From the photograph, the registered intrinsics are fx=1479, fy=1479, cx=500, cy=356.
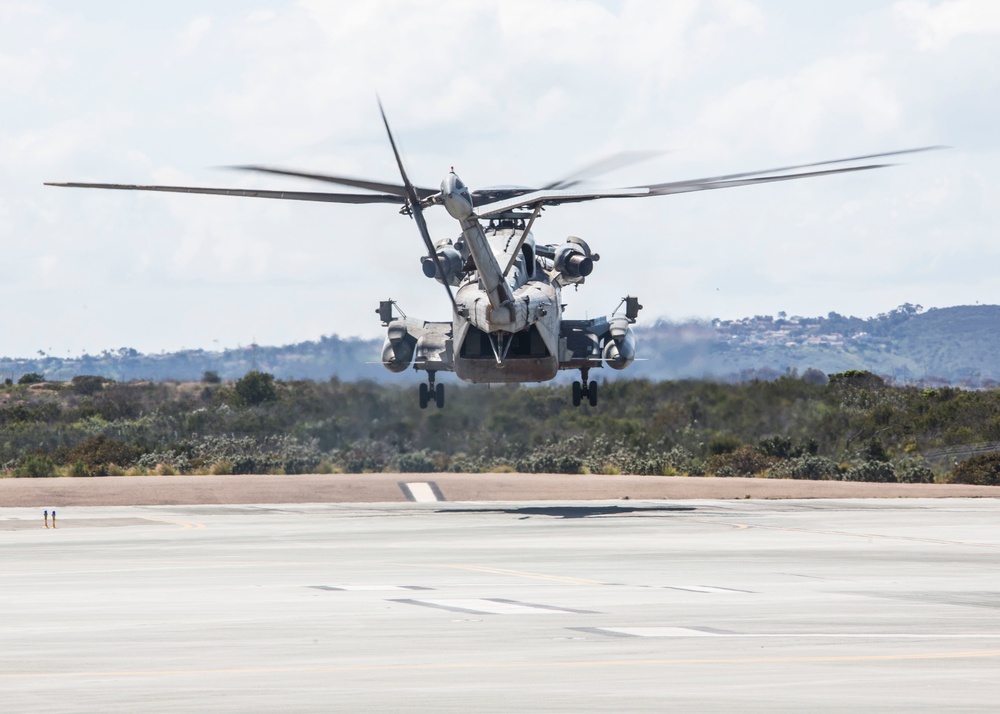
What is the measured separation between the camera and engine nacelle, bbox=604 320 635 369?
1826 inches

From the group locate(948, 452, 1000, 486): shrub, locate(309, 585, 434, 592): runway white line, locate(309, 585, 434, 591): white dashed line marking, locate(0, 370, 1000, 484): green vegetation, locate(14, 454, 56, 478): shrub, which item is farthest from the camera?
locate(0, 370, 1000, 484): green vegetation

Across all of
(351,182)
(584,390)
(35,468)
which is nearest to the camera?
(351,182)

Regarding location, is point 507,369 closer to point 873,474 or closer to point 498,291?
point 498,291

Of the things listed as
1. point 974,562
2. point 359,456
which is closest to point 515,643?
point 974,562

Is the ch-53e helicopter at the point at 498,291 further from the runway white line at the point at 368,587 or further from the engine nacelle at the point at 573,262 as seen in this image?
the runway white line at the point at 368,587

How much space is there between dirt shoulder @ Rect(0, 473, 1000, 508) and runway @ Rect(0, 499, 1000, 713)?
1067cm

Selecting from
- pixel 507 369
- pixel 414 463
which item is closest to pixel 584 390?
pixel 507 369

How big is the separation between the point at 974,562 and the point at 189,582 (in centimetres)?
1292

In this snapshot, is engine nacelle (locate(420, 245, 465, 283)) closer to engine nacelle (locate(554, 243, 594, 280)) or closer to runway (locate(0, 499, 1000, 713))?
engine nacelle (locate(554, 243, 594, 280))

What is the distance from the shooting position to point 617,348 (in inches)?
1826

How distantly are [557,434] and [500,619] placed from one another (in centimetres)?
5309

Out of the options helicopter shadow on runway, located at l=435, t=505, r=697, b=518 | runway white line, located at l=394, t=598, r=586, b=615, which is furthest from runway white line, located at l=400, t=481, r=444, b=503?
runway white line, located at l=394, t=598, r=586, b=615

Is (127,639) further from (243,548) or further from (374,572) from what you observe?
(243,548)

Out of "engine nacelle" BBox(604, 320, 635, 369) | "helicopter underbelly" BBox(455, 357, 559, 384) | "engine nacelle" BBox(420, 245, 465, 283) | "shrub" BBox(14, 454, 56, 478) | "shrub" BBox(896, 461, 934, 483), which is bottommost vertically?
"shrub" BBox(896, 461, 934, 483)
